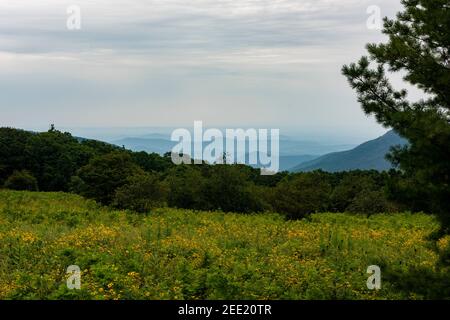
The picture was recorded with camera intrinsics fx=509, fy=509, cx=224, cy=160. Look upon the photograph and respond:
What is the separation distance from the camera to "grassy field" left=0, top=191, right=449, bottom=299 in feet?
33.5

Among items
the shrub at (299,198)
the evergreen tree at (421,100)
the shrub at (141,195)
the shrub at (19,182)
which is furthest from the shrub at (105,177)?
the shrub at (19,182)

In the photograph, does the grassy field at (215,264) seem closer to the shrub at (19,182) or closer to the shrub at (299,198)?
the shrub at (299,198)

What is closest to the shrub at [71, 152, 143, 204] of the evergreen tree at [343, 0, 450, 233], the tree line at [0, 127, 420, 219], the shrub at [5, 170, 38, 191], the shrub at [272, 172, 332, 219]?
the tree line at [0, 127, 420, 219]

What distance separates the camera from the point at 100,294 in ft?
33.1

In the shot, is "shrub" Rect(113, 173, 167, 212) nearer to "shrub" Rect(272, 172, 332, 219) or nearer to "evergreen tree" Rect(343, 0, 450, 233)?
"shrub" Rect(272, 172, 332, 219)

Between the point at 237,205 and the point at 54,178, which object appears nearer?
the point at 237,205

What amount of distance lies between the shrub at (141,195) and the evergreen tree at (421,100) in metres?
22.6

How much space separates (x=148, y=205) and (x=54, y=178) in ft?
176

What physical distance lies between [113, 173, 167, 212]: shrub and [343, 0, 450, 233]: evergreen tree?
74.0 ft

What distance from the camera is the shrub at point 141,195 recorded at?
30078mm

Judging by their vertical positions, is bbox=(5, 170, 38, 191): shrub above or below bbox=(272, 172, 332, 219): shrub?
above
